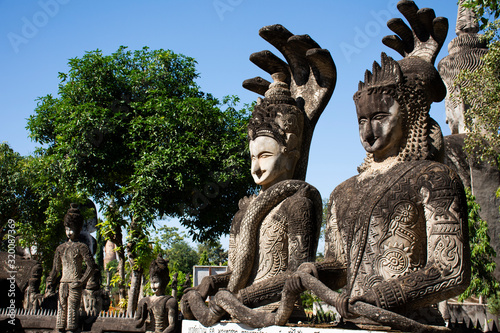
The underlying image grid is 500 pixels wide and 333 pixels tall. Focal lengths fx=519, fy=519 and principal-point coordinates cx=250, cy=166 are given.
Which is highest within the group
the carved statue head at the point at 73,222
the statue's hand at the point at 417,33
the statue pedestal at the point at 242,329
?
the statue's hand at the point at 417,33

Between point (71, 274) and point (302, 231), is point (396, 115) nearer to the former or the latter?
point (302, 231)

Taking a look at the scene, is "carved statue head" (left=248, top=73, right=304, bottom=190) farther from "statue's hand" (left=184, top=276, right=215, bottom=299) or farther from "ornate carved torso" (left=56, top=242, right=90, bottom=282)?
"ornate carved torso" (left=56, top=242, right=90, bottom=282)

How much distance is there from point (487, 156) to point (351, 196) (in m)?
10.5

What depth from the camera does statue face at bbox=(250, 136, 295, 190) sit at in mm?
5645

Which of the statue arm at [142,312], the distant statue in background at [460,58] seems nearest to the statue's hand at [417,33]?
the statue arm at [142,312]

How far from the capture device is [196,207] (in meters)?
18.3

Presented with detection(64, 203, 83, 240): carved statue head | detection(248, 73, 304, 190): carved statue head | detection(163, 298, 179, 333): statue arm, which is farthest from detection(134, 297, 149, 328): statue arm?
detection(248, 73, 304, 190): carved statue head

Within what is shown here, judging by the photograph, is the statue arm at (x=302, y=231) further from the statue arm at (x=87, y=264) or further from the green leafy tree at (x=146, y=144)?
the green leafy tree at (x=146, y=144)

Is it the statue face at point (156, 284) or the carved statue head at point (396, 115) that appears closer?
the carved statue head at point (396, 115)

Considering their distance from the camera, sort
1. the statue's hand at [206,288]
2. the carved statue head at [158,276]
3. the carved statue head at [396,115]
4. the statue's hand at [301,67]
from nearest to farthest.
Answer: the carved statue head at [396,115] → the statue's hand at [206,288] → the statue's hand at [301,67] → the carved statue head at [158,276]

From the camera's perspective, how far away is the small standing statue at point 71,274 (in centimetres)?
1066

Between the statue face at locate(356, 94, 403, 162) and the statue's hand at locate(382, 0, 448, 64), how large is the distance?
3.35 ft

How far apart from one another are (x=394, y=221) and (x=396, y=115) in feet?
2.89

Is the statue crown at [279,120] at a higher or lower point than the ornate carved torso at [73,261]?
higher
